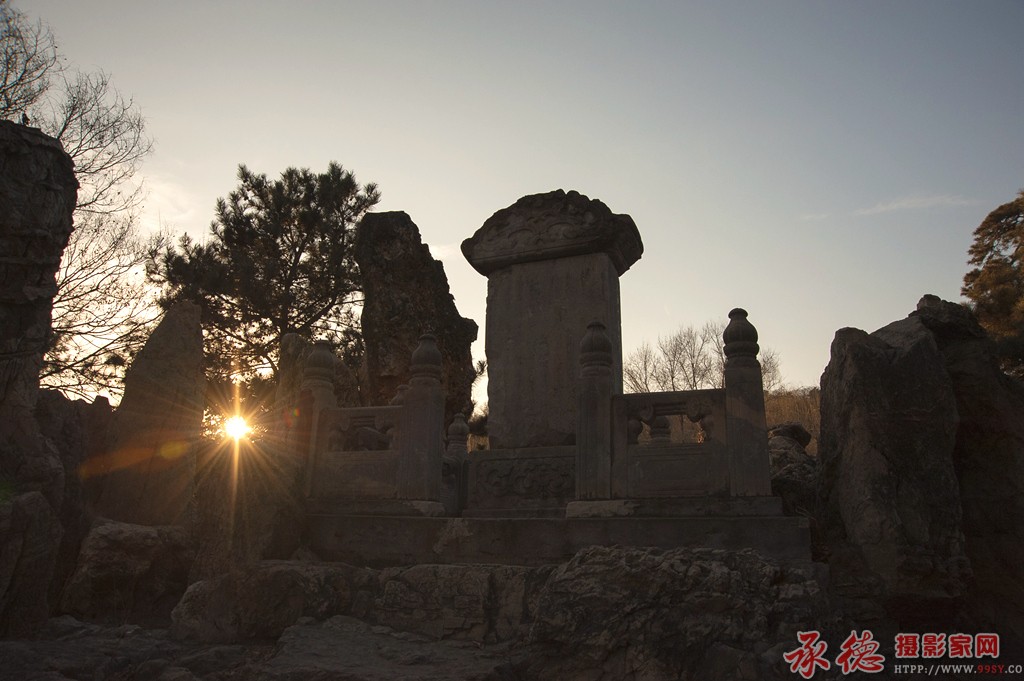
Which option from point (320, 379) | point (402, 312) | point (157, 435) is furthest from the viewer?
point (402, 312)

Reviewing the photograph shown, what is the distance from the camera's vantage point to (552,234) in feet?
23.7

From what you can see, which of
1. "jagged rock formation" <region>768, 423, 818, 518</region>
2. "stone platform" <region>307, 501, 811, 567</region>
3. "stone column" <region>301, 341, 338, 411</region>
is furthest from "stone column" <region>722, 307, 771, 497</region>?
"stone column" <region>301, 341, 338, 411</region>

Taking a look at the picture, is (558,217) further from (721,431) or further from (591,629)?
(591,629)

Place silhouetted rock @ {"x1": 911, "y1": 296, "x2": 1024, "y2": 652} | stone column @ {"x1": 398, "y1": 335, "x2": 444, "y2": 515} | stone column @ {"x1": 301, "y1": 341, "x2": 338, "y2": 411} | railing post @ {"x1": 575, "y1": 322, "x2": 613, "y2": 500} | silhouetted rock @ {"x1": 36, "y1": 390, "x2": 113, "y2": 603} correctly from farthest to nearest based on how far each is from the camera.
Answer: stone column @ {"x1": 301, "y1": 341, "x2": 338, "y2": 411}, silhouetted rock @ {"x1": 36, "y1": 390, "x2": 113, "y2": 603}, stone column @ {"x1": 398, "y1": 335, "x2": 444, "y2": 515}, railing post @ {"x1": 575, "y1": 322, "x2": 613, "y2": 500}, silhouetted rock @ {"x1": 911, "y1": 296, "x2": 1024, "y2": 652}

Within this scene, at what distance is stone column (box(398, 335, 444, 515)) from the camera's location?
5863mm

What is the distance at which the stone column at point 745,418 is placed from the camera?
16.2 ft

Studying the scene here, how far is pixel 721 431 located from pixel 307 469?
11.9 feet

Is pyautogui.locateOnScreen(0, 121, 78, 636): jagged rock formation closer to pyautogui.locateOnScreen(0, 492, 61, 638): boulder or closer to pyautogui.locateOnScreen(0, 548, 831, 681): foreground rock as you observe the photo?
pyautogui.locateOnScreen(0, 492, 61, 638): boulder

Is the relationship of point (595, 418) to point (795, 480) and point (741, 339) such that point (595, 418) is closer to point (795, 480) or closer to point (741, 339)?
point (741, 339)

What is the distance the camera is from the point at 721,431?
509 cm

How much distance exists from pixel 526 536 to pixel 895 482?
2445 millimetres

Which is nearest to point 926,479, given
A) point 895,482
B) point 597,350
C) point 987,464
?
point 895,482

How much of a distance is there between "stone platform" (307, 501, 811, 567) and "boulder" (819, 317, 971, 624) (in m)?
0.38

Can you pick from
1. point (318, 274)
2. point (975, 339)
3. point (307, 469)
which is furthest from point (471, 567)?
point (318, 274)
